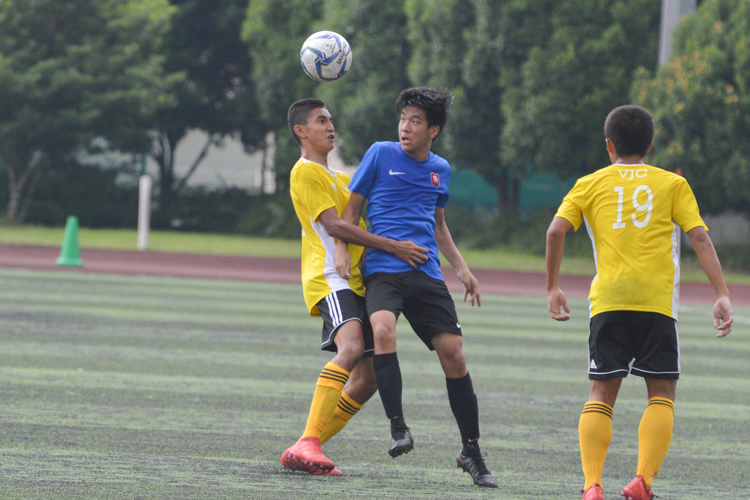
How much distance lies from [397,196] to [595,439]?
5.01 feet

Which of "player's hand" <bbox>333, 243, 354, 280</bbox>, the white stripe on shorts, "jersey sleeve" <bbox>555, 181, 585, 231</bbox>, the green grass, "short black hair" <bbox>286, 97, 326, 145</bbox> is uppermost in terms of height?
"short black hair" <bbox>286, 97, 326, 145</bbox>

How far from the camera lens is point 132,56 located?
93.4ft

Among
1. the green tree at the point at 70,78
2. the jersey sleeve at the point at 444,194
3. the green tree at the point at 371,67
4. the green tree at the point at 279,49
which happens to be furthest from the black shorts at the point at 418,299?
the green tree at the point at 279,49

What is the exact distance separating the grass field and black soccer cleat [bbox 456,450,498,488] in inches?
3.1

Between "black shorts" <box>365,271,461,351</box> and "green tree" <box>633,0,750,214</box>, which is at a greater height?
"green tree" <box>633,0,750,214</box>

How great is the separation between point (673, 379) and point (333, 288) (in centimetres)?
165

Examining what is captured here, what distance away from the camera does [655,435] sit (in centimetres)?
429

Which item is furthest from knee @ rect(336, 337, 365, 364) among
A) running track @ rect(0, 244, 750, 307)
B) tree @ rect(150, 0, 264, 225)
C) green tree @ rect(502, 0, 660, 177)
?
tree @ rect(150, 0, 264, 225)

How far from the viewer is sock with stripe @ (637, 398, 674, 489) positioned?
4258mm

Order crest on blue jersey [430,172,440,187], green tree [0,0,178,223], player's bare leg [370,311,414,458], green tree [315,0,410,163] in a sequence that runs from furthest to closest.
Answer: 1. green tree [315,0,410,163]
2. green tree [0,0,178,223]
3. crest on blue jersey [430,172,440,187]
4. player's bare leg [370,311,414,458]

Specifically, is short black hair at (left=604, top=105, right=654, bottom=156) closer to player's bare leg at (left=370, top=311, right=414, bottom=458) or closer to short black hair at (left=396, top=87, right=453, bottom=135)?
short black hair at (left=396, top=87, right=453, bottom=135)

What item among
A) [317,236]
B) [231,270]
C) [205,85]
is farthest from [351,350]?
[205,85]

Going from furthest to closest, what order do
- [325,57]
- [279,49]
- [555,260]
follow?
1. [279,49]
2. [325,57]
3. [555,260]

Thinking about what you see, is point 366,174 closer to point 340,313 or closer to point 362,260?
point 362,260
